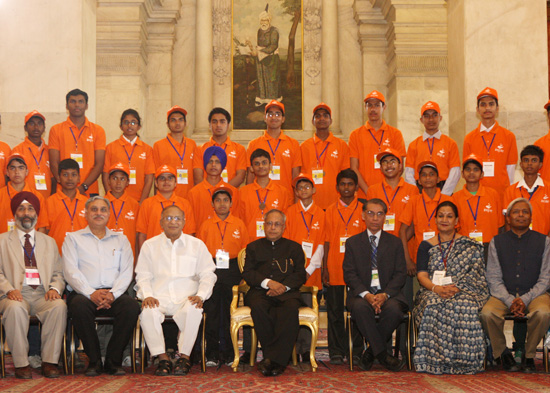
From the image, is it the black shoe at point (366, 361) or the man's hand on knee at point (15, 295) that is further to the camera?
the black shoe at point (366, 361)

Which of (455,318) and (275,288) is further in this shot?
(275,288)

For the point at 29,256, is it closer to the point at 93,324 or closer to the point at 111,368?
the point at 93,324

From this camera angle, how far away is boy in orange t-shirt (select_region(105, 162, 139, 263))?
7.51 m

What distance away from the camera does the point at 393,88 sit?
13953 millimetres

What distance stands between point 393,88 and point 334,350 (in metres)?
8.01

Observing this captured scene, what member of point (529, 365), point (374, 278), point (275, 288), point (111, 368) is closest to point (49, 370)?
point (111, 368)

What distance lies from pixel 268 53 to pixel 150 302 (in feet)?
30.2

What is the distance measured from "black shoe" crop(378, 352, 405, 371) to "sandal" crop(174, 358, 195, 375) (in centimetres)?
177

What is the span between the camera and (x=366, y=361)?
6.55m

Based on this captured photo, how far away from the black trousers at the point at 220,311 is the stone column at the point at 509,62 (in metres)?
3.72

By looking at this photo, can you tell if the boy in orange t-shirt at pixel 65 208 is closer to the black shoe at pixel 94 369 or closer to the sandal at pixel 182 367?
the black shoe at pixel 94 369

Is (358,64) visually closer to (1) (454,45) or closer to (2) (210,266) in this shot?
(1) (454,45)

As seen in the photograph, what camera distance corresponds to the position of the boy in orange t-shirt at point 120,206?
7.51 m

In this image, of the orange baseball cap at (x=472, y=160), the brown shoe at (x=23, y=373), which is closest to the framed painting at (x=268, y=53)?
the orange baseball cap at (x=472, y=160)
